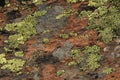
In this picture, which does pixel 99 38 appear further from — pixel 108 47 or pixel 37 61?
pixel 37 61

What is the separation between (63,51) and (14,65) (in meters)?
2.07

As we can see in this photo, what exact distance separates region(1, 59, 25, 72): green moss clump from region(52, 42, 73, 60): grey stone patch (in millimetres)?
1427

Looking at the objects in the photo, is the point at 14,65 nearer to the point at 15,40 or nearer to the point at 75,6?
the point at 15,40

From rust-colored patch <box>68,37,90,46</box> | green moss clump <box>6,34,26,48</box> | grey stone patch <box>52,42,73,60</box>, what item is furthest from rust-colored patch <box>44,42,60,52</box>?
green moss clump <box>6,34,26,48</box>

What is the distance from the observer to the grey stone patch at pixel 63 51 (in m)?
12.4

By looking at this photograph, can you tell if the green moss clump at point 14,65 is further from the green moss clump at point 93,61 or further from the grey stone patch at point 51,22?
the green moss clump at point 93,61

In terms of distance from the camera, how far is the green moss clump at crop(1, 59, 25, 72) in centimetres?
1228

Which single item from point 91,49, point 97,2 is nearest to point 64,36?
point 91,49

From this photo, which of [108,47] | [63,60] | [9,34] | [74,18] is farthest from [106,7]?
[9,34]

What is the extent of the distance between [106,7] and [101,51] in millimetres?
3136

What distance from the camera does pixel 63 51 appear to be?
1265 cm

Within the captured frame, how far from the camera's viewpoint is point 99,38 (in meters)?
12.8

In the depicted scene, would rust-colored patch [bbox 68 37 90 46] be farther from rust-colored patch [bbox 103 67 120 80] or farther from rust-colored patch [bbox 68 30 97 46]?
rust-colored patch [bbox 103 67 120 80]

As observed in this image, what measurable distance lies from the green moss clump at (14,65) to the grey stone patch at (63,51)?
1427 mm
